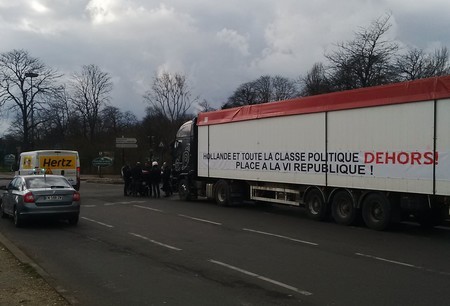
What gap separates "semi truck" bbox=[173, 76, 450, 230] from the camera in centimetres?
1113

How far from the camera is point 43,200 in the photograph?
12719 millimetres

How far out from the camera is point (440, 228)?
43.0ft

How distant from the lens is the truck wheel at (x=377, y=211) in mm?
12086

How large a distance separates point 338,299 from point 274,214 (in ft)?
33.1

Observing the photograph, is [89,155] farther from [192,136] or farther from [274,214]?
[274,214]

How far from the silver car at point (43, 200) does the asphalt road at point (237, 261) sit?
390mm

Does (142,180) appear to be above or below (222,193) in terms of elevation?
above

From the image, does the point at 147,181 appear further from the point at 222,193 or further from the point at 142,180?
the point at 222,193

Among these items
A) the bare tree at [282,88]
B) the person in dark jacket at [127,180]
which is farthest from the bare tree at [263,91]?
the person in dark jacket at [127,180]

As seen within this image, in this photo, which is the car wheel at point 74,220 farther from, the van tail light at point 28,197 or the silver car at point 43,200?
the van tail light at point 28,197

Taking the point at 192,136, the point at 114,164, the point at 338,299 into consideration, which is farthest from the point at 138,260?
the point at 114,164

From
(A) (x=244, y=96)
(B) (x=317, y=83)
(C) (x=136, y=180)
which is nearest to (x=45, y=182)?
(C) (x=136, y=180)

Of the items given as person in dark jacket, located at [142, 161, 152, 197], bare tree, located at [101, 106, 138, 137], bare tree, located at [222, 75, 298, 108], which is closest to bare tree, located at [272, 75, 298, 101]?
bare tree, located at [222, 75, 298, 108]

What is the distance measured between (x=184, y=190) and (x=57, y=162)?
594 centimetres
